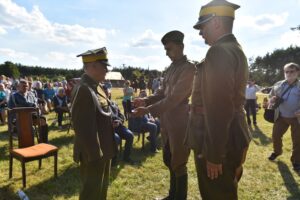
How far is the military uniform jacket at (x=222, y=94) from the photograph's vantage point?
7.57 ft

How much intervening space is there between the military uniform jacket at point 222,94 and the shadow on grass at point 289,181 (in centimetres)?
327

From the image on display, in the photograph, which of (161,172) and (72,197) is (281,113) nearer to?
(161,172)

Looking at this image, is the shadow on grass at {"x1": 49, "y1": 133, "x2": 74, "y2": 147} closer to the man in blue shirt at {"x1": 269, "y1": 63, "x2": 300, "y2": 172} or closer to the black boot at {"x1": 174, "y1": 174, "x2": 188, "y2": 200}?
the black boot at {"x1": 174, "y1": 174, "x2": 188, "y2": 200}

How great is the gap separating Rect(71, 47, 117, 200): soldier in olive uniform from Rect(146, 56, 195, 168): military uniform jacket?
2.78ft

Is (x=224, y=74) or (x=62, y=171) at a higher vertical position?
(x=224, y=74)

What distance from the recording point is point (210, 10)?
2.50 metres

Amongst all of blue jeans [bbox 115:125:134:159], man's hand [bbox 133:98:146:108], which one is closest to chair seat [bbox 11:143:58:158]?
blue jeans [bbox 115:125:134:159]

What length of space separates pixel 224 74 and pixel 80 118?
1470 millimetres

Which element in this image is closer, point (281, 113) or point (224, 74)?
point (224, 74)

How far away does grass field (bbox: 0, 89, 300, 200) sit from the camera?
197 inches

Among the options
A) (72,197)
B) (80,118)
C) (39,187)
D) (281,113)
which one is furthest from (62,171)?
(281,113)

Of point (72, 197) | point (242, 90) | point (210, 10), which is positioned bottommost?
point (72, 197)

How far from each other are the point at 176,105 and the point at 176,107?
0.47ft

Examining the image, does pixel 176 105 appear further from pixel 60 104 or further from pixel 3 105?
pixel 3 105
